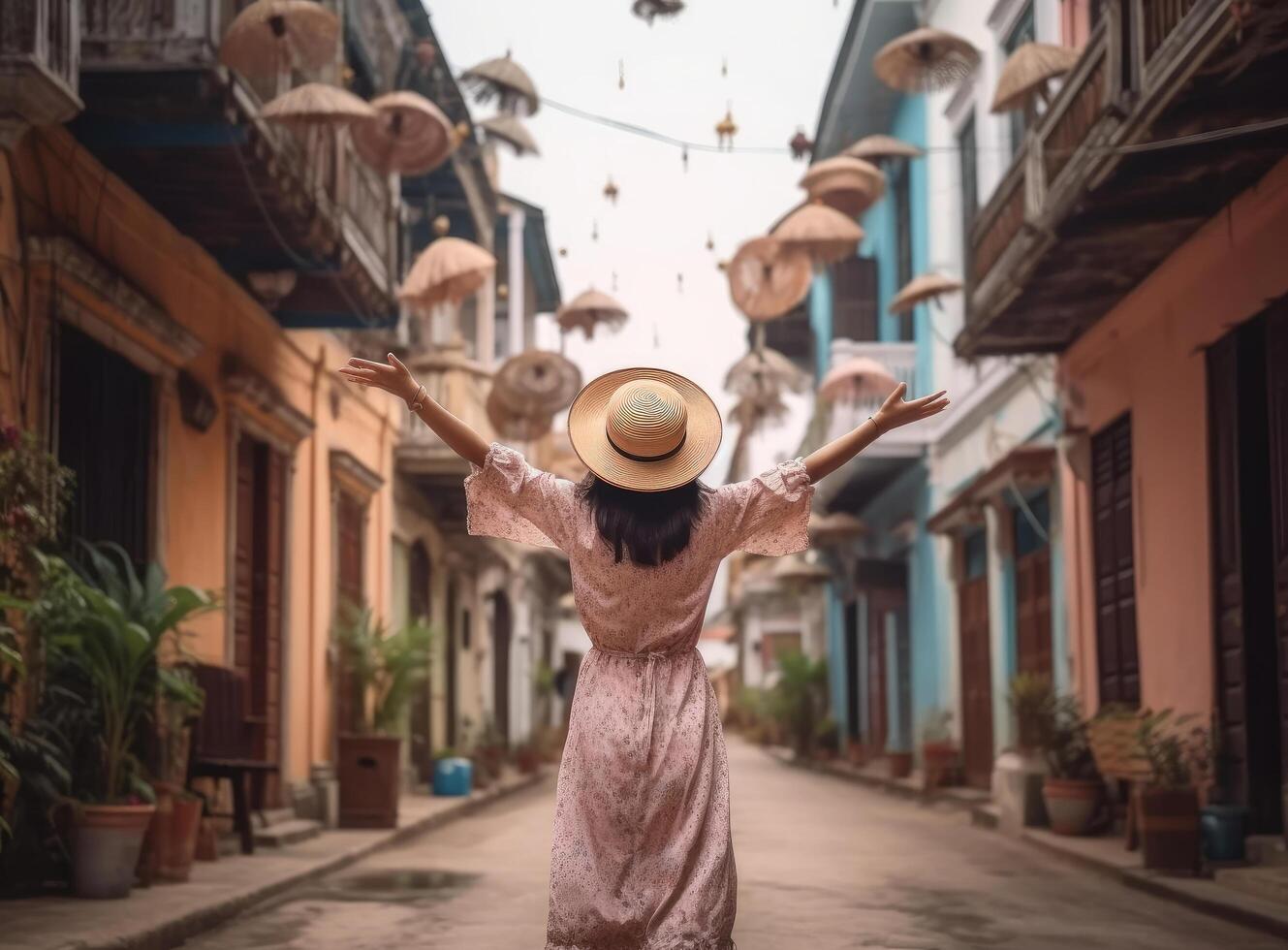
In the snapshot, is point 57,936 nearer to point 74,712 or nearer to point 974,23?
point 74,712

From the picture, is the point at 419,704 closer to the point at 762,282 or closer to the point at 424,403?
the point at 762,282

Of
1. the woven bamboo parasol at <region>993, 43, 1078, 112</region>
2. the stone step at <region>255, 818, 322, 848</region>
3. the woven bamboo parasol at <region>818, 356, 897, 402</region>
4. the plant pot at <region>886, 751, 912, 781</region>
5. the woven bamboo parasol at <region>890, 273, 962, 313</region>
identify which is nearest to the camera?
the stone step at <region>255, 818, 322, 848</region>

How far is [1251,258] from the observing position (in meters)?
12.0

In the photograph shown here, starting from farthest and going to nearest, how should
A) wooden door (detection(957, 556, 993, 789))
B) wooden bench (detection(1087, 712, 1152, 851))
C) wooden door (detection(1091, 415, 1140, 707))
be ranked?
wooden door (detection(957, 556, 993, 789)), wooden door (detection(1091, 415, 1140, 707)), wooden bench (detection(1087, 712, 1152, 851))

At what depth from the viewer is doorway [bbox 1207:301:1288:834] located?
12117 millimetres

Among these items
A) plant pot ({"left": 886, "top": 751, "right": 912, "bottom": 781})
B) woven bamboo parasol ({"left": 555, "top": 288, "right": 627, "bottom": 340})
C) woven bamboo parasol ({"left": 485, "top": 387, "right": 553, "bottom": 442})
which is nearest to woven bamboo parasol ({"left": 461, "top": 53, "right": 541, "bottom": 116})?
woven bamboo parasol ({"left": 555, "top": 288, "right": 627, "bottom": 340})

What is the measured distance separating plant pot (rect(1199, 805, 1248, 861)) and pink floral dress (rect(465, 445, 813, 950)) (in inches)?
281

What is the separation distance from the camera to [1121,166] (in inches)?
455

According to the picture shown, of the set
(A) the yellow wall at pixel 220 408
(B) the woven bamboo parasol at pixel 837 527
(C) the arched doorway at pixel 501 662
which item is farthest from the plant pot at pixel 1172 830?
(C) the arched doorway at pixel 501 662


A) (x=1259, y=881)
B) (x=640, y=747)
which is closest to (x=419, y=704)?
(x=1259, y=881)

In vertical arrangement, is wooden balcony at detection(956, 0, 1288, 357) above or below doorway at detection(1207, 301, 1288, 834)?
above

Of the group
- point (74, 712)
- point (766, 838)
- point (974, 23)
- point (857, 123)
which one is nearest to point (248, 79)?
point (74, 712)

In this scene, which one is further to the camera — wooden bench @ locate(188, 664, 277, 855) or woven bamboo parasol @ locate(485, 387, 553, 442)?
woven bamboo parasol @ locate(485, 387, 553, 442)

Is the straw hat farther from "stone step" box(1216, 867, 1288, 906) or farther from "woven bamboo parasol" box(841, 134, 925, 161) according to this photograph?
"woven bamboo parasol" box(841, 134, 925, 161)
